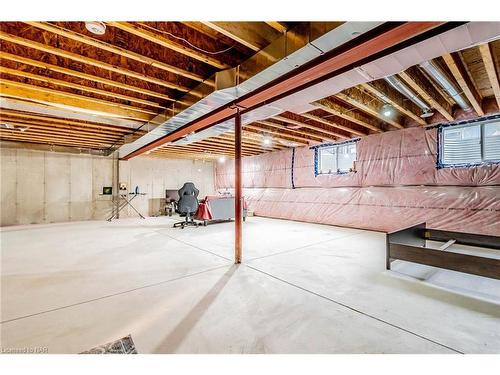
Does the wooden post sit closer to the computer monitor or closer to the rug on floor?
the rug on floor

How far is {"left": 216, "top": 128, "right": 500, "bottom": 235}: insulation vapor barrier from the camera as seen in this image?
3.95 metres

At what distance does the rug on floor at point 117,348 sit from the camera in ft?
4.49

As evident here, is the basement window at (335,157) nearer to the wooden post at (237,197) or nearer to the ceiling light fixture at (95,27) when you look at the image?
the wooden post at (237,197)

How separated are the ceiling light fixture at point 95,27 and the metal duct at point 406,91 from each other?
10.1 feet

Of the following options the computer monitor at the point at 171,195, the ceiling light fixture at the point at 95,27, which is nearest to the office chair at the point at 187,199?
the computer monitor at the point at 171,195

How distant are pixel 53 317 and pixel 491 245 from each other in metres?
4.63

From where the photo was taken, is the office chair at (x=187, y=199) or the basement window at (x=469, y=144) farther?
the office chair at (x=187, y=199)

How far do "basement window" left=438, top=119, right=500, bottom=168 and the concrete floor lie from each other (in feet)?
8.48

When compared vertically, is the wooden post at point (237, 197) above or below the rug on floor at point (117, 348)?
above

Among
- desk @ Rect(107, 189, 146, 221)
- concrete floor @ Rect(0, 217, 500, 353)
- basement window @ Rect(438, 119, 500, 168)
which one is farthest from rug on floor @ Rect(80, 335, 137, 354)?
A: desk @ Rect(107, 189, 146, 221)

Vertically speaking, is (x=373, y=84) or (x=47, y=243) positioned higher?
(x=373, y=84)
